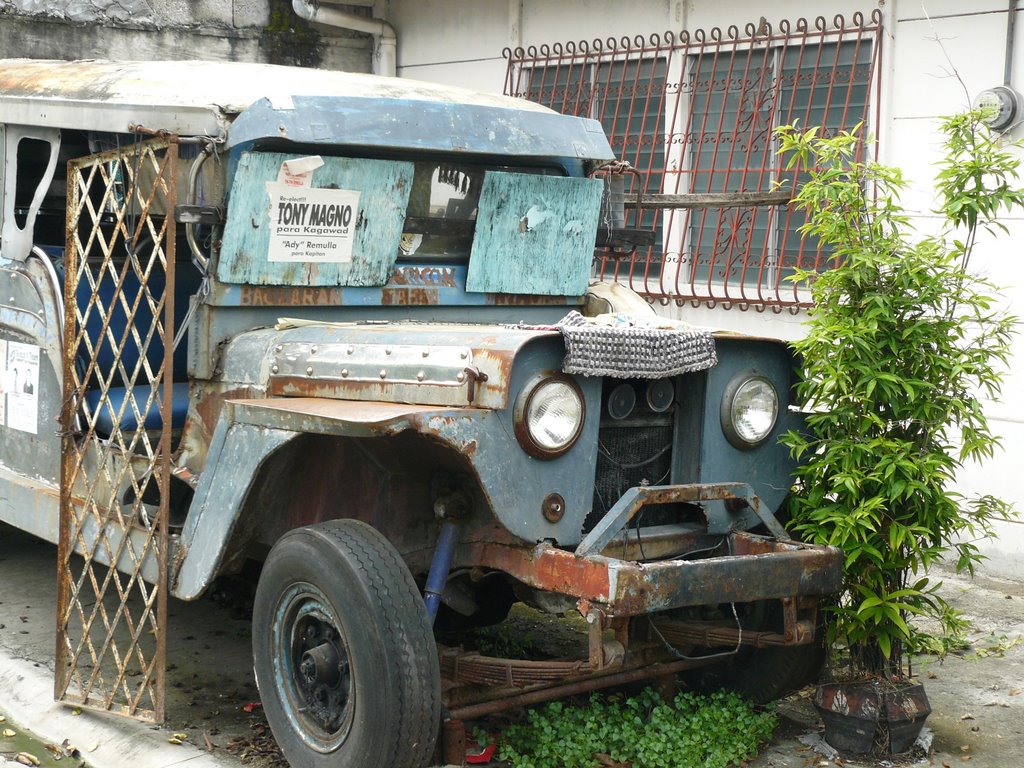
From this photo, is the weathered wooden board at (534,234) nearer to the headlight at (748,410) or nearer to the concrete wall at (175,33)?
the headlight at (748,410)

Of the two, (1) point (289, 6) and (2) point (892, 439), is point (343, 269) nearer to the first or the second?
(2) point (892, 439)

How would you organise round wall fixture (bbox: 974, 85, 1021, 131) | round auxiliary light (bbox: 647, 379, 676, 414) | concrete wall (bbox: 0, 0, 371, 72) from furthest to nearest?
1. concrete wall (bbox: 0, 0, 371, 72)
2. round wall fixture (bbox: 974, 85, 1021, 131)
3. round auxiliary light (bbox: 647, 379, 676, 414)

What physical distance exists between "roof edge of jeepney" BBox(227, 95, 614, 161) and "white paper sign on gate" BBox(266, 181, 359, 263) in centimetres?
19

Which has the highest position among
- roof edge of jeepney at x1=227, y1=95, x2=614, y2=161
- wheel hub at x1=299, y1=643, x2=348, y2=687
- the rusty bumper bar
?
roof edge of jeepney at x1=227, y1=95, x2=614, y2=161

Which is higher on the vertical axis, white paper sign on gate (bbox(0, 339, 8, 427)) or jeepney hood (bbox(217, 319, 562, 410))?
jeepney hood (bbox(217, 319, 562, 410))

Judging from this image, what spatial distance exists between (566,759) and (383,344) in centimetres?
144

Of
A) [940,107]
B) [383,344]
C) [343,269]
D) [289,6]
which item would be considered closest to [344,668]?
[383,344]

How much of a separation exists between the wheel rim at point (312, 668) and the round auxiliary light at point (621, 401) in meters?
1.06

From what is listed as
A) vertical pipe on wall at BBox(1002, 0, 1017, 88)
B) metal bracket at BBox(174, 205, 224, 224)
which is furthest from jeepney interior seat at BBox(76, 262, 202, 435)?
vertical pipe on wall at BBox(1002, 0, 1017, 88)

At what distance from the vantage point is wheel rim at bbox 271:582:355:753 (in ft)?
12.9

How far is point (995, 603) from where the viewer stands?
615cm

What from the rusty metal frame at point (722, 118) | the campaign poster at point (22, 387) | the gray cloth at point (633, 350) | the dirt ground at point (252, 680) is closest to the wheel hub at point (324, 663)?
the dirt ground at point (252, 680)

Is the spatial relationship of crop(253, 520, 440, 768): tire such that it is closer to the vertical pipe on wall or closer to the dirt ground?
the dirt ground

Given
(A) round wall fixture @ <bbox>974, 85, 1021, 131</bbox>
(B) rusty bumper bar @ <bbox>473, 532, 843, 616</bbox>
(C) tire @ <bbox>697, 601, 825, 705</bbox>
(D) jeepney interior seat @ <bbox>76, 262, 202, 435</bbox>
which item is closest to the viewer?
(B) rusty bumper bar @ <bbox>473, 532, 843, 616</bbox>
